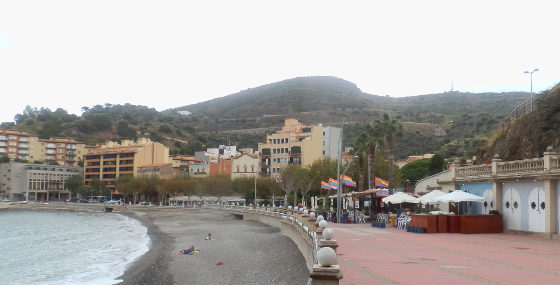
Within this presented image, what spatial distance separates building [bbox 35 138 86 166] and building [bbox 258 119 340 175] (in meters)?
78.6

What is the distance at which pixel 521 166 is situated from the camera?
24688 mm

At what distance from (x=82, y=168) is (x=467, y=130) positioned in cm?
10005

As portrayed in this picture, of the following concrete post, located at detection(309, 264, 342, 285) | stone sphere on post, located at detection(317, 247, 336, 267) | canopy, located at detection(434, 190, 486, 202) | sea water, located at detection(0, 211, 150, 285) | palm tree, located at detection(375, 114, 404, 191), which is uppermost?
palm tree, located at detection(375, 114, 404, 191)

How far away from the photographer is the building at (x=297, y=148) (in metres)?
90.9

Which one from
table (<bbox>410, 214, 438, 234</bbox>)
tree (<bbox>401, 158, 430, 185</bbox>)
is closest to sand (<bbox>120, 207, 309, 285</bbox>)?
table (<bbox>410, 214, 438, 234</bbox>)

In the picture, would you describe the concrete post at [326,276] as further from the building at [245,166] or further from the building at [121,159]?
the building at [121,159]

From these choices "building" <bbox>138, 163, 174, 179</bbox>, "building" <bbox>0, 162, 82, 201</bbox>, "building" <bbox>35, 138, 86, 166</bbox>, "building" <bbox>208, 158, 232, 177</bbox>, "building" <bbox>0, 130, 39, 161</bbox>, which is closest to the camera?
"building" <bbox>208, 158, 232, 177</bbox>

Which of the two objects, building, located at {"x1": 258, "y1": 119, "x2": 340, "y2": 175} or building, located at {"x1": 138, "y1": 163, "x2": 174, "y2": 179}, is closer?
building, located at {"x1": 258, "y1": 119, "x2": 340, "y2": 175}

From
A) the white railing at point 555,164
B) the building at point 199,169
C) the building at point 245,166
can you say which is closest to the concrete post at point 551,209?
the white railing at point 555,164

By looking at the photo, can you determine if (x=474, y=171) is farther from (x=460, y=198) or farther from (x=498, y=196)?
(x=460, y=198)

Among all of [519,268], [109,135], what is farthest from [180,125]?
[519,268]

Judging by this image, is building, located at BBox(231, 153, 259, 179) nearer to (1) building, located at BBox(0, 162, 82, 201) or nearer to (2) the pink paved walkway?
(1) building, located at BBox(0, 162, 82, 201)

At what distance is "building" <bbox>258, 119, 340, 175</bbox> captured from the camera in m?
90.9

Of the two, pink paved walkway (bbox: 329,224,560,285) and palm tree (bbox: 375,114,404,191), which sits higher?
palm tree (bbox: 375,114,404,191)
